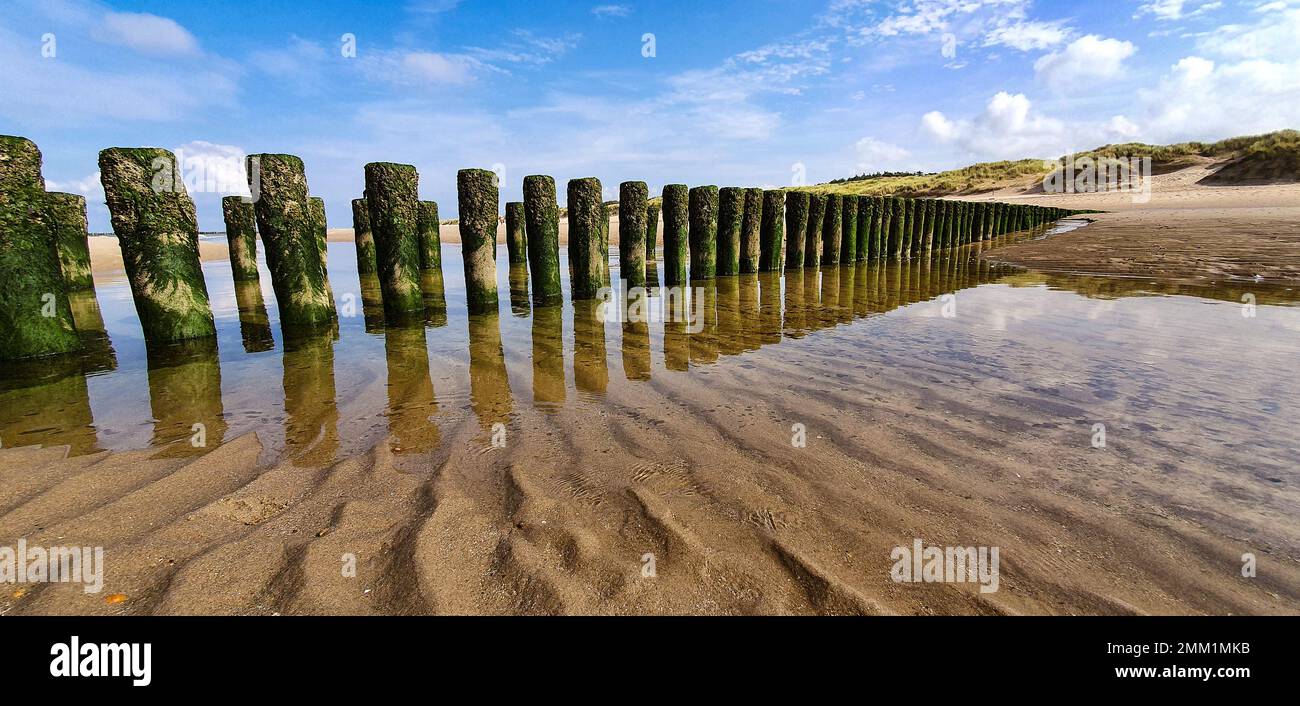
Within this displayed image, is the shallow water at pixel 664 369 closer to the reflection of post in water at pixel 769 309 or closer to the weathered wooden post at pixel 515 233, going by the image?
the reflection of post in water at pixel 769 309

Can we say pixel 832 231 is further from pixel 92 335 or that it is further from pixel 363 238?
pixel 92 335

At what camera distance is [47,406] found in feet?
12.8

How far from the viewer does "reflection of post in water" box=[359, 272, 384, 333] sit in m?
7.09

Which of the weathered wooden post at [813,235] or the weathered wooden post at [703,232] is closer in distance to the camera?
the weathered wooden post at [703,232]

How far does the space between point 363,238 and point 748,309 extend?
11093mm

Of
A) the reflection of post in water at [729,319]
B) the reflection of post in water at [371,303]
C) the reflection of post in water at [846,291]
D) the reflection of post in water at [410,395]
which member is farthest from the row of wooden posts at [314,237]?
the reflection of post in water at [410,395]

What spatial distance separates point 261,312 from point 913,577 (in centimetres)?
955

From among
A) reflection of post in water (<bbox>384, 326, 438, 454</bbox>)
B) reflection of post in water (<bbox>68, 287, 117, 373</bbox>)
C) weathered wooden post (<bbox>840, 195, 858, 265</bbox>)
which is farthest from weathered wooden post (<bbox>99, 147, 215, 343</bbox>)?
weathered wooden post (<bbox>840, 195, 858, 265</bbox>)

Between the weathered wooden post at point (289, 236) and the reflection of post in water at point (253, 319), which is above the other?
the weathered wooden post at point (289, 236)

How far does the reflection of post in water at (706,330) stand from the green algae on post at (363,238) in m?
8.94

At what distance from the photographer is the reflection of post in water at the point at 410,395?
333 cm
